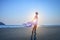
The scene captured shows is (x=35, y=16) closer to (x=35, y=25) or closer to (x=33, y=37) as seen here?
(x=35, y=25)

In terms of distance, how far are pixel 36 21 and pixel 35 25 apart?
32 centimetres

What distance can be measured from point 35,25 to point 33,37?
1.02 meters

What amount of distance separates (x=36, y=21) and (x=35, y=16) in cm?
37

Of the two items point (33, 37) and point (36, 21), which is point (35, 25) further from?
point (33, 37)

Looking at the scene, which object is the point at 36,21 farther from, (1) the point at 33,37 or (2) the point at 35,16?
(1) the point at 33,37

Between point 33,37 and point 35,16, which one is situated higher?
point 35,16

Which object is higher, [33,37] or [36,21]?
[36,21]

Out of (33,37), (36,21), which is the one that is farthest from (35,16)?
(33,37)

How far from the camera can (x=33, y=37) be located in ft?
36.4

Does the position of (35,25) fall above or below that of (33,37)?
above

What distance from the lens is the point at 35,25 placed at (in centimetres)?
1070

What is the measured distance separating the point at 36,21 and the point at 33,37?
4.38 ft

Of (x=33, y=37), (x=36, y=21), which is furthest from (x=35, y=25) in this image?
(x=33, y=37)

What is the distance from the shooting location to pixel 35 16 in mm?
10555
